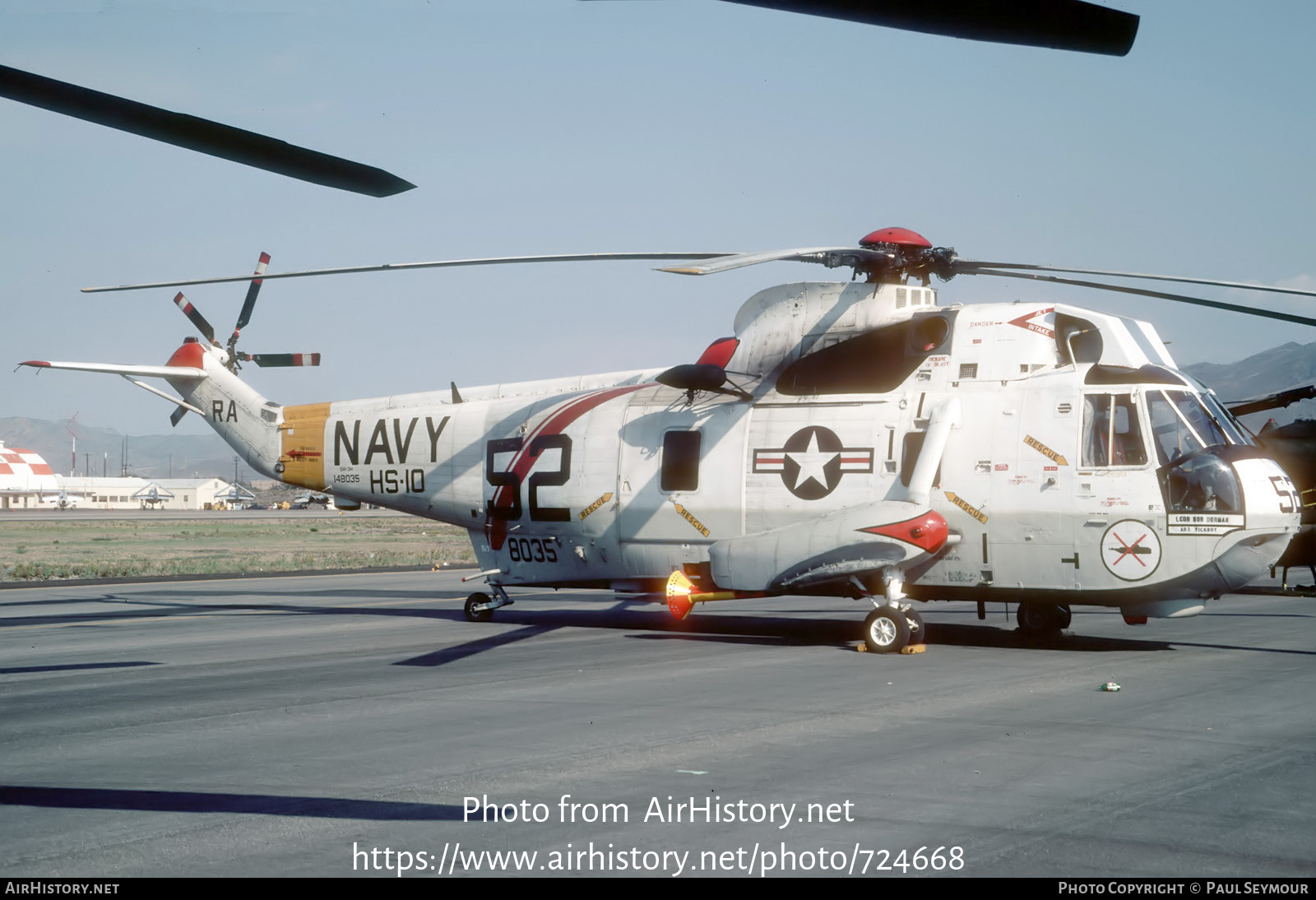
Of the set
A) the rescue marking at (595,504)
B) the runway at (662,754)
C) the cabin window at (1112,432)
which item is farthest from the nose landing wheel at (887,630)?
the rescue marking at (595,504)

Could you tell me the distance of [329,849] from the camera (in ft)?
20.4

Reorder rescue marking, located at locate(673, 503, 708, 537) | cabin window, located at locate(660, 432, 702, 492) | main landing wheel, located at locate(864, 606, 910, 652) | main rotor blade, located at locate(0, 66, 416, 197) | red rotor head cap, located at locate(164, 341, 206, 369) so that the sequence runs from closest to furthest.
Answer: main rotor blade, located at locate(0, 66, 416, 197)
main landing wheel, located at locate(864, 606, 910, 652)
rescue marking, located at locate(673, 503, 708, 537)
cabin window, located at locate(660, 432, 702, 492)
red rotor head cap, located at locate(164, 341, 206, 369)

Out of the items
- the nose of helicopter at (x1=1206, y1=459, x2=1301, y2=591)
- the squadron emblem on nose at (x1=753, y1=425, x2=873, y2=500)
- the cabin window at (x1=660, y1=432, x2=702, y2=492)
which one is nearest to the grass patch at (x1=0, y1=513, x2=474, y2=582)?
the cabin window at (x1=660, y1=432, x2=702, y2=492)

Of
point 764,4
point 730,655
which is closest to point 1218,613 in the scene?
point 730,655

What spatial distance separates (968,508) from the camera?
51.0ft

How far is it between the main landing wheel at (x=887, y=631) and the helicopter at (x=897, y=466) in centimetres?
3

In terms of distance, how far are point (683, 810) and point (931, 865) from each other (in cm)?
169

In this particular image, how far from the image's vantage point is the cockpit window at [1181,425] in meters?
14.6

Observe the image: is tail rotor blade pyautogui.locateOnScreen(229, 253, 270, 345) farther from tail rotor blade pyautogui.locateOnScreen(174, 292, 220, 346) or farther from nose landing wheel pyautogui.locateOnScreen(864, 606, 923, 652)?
nose landing wheel pyautogui.locateOnScreen(864, 606, 923, 652)

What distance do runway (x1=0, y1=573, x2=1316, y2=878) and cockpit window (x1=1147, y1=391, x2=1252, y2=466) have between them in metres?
2.66

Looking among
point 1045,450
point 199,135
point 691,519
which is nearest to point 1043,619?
point 1045,450

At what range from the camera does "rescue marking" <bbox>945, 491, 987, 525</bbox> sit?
15438 mm

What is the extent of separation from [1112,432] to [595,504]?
25.2 ft
